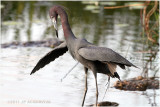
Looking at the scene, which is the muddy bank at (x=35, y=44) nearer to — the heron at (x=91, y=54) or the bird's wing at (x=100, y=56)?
→ the heron at (x=91, y=54)

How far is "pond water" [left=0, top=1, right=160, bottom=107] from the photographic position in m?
4.89

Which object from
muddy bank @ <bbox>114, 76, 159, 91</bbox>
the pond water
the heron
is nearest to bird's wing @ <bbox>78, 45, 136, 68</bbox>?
the heron

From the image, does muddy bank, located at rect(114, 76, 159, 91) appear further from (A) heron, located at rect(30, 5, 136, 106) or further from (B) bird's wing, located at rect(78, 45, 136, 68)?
(B) bird's wing, located at rect(78, 45, 136, 68)

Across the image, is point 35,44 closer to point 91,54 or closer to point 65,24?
point 65,24

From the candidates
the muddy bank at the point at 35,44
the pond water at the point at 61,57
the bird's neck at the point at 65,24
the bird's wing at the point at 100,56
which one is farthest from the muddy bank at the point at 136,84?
the muddy bank at the point at 35,44

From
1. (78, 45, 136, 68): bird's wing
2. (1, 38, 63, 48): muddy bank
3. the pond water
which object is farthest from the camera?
(1, 38, 63, 48): muddy bank

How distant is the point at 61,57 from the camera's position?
708 centimetres

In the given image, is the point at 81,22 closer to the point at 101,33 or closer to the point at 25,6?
the point at 101,33

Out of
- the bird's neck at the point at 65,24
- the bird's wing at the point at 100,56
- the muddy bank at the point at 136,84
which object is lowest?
the muddy bank at the point at 136,84

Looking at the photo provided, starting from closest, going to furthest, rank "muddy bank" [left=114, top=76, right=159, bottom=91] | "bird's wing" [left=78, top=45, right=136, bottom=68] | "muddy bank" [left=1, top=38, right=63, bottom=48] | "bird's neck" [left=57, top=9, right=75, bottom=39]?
"bird's wing" [left=78, top=45, right=136, bottom=68]
"bird's neck" [left=57, top=9, right=75, bottom=39]
"muddy bank" [left=114, top=76, right=159, bottom=91]
"muddy bank" [left=1, top=38, right=63, bottom=48]

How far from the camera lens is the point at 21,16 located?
1081cm

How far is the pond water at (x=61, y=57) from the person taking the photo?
192 inches

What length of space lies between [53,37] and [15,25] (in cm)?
141

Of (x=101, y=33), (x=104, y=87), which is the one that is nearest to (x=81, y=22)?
(x=101, y=33)
